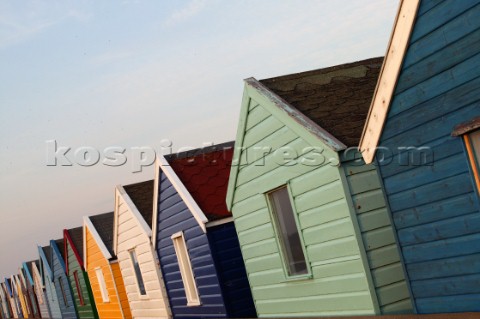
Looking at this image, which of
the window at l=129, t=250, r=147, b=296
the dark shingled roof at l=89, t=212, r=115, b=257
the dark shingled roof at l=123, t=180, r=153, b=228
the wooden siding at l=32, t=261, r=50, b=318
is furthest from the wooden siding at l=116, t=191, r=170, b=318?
the wooden siding at l=32, t=261, r=50, b=318

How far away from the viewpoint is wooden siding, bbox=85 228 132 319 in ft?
80.2

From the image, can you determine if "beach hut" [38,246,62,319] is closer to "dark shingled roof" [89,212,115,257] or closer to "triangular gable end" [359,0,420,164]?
"dark shingled roof" [89,212,115,257]

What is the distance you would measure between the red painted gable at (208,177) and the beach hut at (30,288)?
2686 cm

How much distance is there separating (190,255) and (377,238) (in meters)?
7.30

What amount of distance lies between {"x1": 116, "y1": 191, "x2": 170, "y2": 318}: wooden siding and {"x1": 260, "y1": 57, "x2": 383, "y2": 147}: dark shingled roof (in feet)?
28.6

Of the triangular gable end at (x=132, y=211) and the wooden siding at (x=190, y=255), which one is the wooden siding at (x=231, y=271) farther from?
the triangular gable end at (x=132, y=211)

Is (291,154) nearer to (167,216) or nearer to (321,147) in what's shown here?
(321,147)

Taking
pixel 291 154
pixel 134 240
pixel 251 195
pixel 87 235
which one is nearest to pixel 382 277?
pixel 291 154

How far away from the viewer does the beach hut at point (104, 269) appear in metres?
24.4

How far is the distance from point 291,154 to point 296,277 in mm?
2324

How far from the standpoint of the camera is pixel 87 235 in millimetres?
27203

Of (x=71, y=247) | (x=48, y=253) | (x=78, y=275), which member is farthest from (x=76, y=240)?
(x=48, y=253)

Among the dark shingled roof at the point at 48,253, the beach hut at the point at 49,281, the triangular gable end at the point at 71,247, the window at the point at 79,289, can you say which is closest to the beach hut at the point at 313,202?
the triangular gable end at the point at 71,247

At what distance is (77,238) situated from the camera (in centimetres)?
3020
